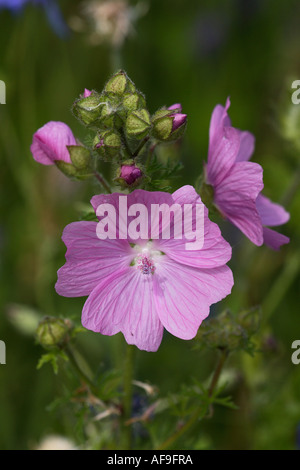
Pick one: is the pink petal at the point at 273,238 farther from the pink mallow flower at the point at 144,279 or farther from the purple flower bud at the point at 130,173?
the purple flower bud at the point at 130,173

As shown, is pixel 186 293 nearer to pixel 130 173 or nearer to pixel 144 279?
pixel 144 279

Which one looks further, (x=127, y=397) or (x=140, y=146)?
(x=127, y=397)

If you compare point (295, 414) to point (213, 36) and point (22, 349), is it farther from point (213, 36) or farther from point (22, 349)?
point (213, 36)

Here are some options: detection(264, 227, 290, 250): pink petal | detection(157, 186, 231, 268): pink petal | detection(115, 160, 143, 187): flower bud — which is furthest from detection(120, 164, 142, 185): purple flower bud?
detection(264, 227, 290, 250): pink petal

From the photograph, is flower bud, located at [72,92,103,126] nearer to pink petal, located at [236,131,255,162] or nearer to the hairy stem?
the hairy stem

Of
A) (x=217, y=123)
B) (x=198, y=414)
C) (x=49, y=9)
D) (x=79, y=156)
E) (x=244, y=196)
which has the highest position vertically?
(x=49, y=9)

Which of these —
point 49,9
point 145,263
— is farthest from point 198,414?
point 49,9

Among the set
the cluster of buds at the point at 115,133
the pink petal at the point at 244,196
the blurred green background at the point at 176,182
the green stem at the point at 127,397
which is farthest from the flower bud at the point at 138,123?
the blurred green background at the point at 176,182
